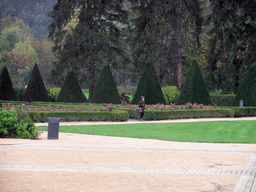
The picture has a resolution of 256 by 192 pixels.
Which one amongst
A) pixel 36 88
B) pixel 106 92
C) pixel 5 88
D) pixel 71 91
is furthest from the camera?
pixel 5 88

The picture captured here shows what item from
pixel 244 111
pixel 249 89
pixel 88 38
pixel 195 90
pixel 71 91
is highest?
pixel 88 38

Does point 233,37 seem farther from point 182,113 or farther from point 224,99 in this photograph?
point 182,113

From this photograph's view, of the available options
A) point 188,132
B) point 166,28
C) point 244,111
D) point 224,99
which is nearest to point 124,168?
point 188,132

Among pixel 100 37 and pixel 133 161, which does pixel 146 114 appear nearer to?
pixel 133 161

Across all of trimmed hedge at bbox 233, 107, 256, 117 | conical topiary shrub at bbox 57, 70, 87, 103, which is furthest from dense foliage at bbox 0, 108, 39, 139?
conical topiary shrub at bbox 57, 70, 87, 103

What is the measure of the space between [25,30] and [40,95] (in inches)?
2887

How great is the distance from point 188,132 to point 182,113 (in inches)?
290

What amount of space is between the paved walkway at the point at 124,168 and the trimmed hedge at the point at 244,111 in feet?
50.7

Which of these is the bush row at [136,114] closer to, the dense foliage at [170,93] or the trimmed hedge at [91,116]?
the trimmed hedge at [91,116]

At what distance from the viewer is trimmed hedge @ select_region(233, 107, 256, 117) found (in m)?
26.2

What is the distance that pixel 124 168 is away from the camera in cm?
795

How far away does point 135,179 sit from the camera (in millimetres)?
6898

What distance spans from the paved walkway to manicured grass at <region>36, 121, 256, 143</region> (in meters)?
3.03

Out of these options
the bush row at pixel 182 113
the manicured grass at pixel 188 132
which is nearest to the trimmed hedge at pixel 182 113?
the bush row at pixel 182 113
